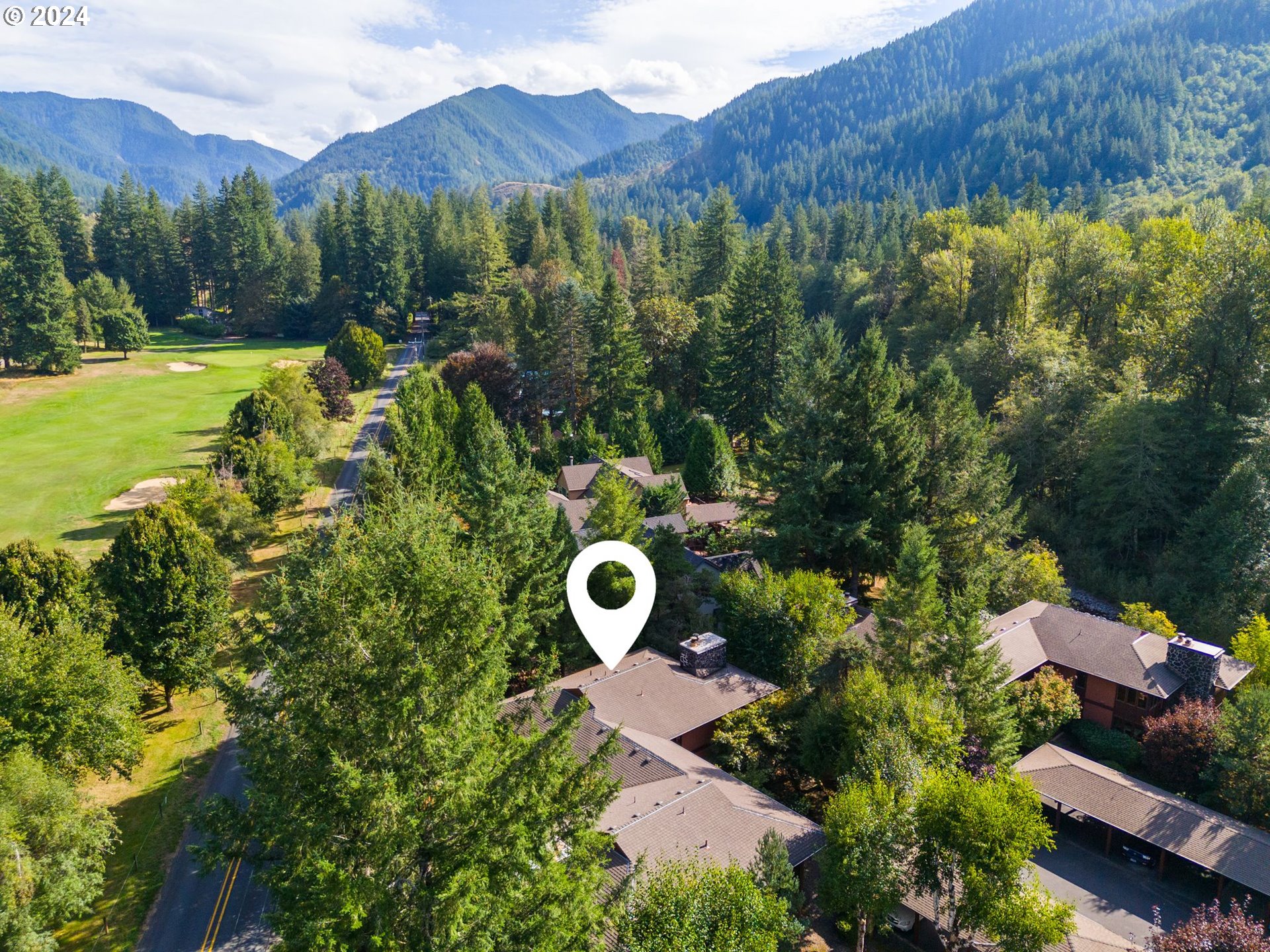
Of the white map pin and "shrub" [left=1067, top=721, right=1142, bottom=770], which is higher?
the white map pin

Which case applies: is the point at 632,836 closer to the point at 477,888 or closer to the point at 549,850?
the point at 549,850

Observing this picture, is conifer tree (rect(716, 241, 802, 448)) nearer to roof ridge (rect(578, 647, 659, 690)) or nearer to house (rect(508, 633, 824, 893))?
roof ridge (rect(578, 647, 659, 690))

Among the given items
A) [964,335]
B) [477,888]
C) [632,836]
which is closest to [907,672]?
[632,836]

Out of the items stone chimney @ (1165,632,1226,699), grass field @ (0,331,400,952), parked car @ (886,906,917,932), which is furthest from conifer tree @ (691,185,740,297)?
parked car @ (886,906,917,932)

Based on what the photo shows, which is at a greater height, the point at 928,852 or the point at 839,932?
the point at 928,852

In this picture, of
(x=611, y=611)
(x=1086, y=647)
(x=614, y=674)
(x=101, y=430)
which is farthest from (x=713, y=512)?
(x=101, y=430)

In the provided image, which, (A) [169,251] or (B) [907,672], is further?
(A) [169,251]

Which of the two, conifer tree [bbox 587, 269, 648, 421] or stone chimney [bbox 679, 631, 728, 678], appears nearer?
stone chimney [bbox 679, 631, 728, 678]

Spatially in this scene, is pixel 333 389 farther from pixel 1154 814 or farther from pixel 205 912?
pixel 1154 814
